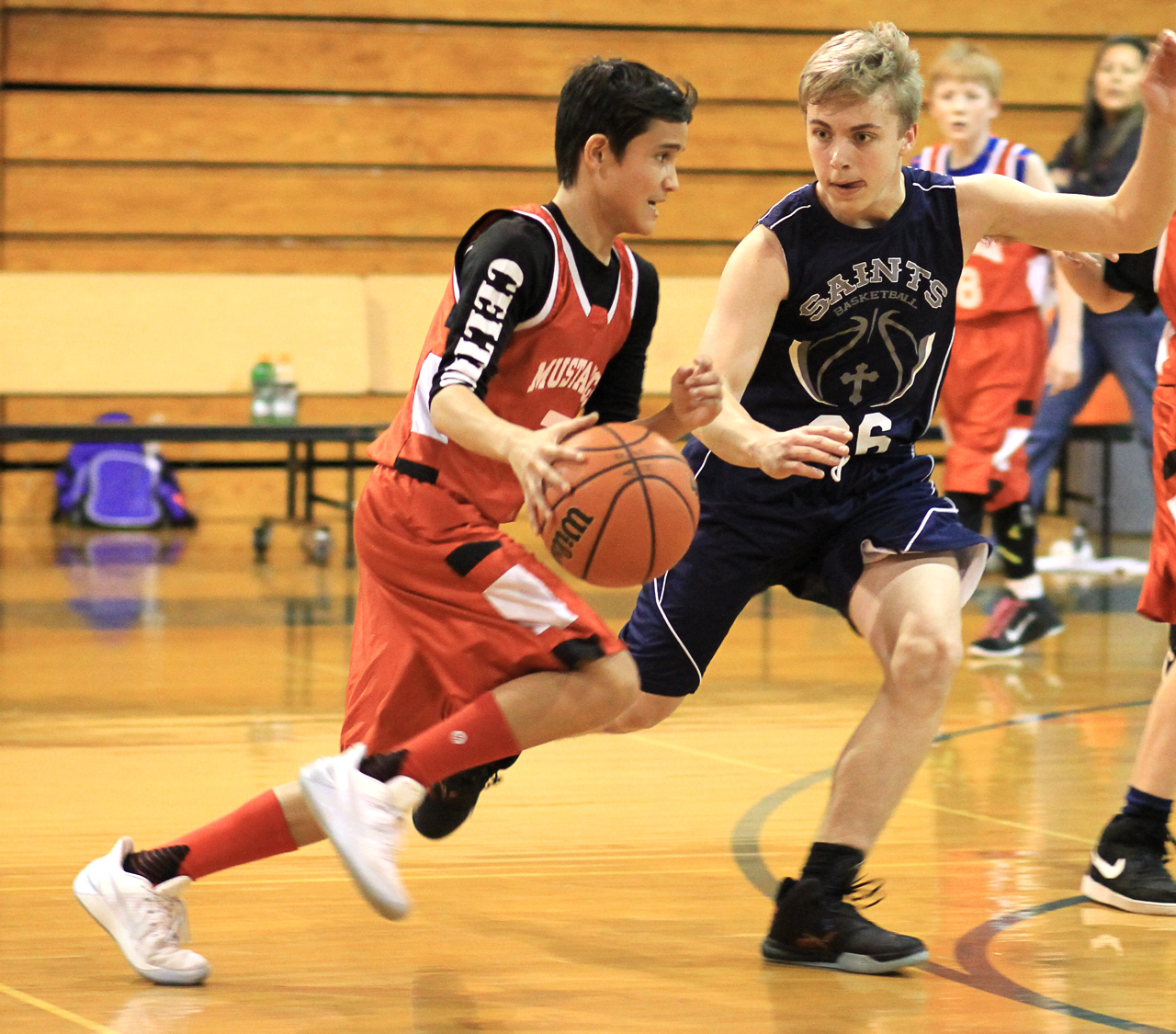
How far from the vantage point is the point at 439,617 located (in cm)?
260

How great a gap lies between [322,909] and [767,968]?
30.5 inches

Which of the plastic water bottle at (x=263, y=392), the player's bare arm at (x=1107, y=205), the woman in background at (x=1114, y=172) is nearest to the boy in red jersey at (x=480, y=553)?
the player's bare arm at (x=1107, y=205)

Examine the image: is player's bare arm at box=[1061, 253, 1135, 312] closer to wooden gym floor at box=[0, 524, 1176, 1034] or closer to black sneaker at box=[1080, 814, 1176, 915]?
black sneaker at box=[1080, 814, 1176, 915]

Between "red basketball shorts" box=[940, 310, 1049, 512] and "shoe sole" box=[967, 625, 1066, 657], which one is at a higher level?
"red basketball shorts" box=[940, 310, 1049, 512]

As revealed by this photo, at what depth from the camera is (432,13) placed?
360 inches

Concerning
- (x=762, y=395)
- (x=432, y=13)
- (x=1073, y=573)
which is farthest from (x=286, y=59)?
(x=762, y=395)

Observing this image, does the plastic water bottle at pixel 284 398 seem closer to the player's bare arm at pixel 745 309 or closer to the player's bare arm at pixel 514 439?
the player's bare arm at pixel 745 309

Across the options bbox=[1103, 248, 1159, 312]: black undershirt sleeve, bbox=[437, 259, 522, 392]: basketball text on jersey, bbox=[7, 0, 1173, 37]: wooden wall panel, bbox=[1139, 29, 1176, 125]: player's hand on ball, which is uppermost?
→ bbox=[7, 0, 1173, 37]: wooden wall panel

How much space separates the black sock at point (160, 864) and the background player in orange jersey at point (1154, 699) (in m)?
1.54

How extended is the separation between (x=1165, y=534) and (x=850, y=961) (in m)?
0.98

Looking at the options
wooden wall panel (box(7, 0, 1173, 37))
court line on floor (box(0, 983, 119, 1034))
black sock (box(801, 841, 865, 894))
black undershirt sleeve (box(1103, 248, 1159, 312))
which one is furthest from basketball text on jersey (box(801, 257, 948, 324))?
wooden wall panel (box(7, 0, 1173, 37))

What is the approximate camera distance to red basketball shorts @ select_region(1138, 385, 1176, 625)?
3096 mm

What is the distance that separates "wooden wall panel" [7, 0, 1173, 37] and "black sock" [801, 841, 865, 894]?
719 centimetres

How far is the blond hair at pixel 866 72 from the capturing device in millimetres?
2754
